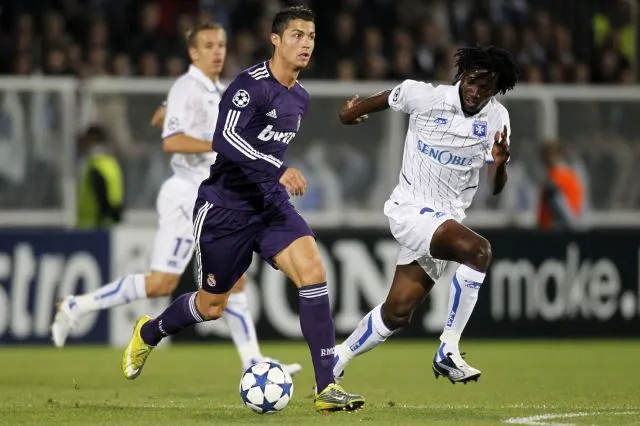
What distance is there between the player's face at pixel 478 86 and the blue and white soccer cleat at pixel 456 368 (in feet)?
5.32

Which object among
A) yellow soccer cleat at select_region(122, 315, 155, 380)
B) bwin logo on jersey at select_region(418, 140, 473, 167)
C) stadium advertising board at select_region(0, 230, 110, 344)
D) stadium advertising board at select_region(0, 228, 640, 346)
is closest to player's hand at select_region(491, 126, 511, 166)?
bwin logo on jersey at select_region(418, 140, 473, 167)

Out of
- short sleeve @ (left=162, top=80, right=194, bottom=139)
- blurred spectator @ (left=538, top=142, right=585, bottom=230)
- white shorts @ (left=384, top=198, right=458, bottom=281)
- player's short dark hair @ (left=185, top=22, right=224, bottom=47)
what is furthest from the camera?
blurred spectator @ (left=538, top=142, right=585, bottom=230)

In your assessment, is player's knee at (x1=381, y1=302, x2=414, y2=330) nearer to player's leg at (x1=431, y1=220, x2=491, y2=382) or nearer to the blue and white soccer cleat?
player's leg at (x1=431, y1=220, x2=491, y2=382)

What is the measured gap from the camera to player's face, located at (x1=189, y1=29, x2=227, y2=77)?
10.9 metres

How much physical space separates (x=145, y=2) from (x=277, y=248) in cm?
→ 1028

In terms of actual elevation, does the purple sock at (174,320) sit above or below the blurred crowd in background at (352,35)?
below

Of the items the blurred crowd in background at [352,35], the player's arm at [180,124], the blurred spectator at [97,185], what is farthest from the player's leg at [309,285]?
the blurred crowd in background at [352,35]

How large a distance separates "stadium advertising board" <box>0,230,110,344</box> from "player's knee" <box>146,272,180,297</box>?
3.57 m

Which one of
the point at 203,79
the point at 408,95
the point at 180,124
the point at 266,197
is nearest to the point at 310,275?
the point at 266,197

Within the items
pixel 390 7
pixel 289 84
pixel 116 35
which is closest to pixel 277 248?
pixel 289 84

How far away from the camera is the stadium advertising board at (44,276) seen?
1452 cm

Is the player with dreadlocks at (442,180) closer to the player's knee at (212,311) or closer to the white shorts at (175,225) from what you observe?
the player's knee at (212,311)

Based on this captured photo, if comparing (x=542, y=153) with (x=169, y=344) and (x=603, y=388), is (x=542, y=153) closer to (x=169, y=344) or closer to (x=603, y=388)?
(x=169, y=344)

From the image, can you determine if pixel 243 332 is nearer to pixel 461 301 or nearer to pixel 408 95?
pixel 461 301
